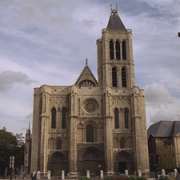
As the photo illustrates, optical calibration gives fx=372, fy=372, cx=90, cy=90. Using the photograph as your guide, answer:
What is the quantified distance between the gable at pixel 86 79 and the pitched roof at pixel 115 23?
9512 millimetres

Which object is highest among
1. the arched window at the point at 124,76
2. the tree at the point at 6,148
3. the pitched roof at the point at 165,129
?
the arched window at the point at 124,76

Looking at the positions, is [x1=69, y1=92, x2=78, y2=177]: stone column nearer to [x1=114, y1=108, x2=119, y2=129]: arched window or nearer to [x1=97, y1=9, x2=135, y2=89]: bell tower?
[x1=97, y1=9, x2=135, y2=89]: bell tower

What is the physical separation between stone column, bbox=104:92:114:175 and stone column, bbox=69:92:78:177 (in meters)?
5.17

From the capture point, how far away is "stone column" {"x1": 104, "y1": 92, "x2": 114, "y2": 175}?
60.2 meters

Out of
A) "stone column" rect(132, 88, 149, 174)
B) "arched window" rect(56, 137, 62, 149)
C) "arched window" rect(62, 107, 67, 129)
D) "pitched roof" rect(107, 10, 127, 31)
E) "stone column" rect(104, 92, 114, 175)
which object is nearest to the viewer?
"stone column" rect(104, 92, 114, 175)

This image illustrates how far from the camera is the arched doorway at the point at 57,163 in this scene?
202ft

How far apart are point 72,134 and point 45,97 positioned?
317 inches

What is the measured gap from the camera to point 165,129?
243 feet

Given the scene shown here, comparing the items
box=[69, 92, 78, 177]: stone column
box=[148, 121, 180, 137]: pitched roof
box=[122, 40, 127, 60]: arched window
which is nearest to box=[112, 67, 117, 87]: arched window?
box=[122, 40, 127, 60]: arched window

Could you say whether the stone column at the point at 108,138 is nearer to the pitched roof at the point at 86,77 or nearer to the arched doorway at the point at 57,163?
the arched doorway at the point at 57,163

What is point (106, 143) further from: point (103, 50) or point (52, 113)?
point (103, 50)

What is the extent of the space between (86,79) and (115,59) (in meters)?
7.21

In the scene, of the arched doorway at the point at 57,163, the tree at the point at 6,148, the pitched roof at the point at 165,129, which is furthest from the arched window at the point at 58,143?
the pitched roof at the point at 165,129

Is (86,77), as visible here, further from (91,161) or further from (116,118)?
(91,161)
